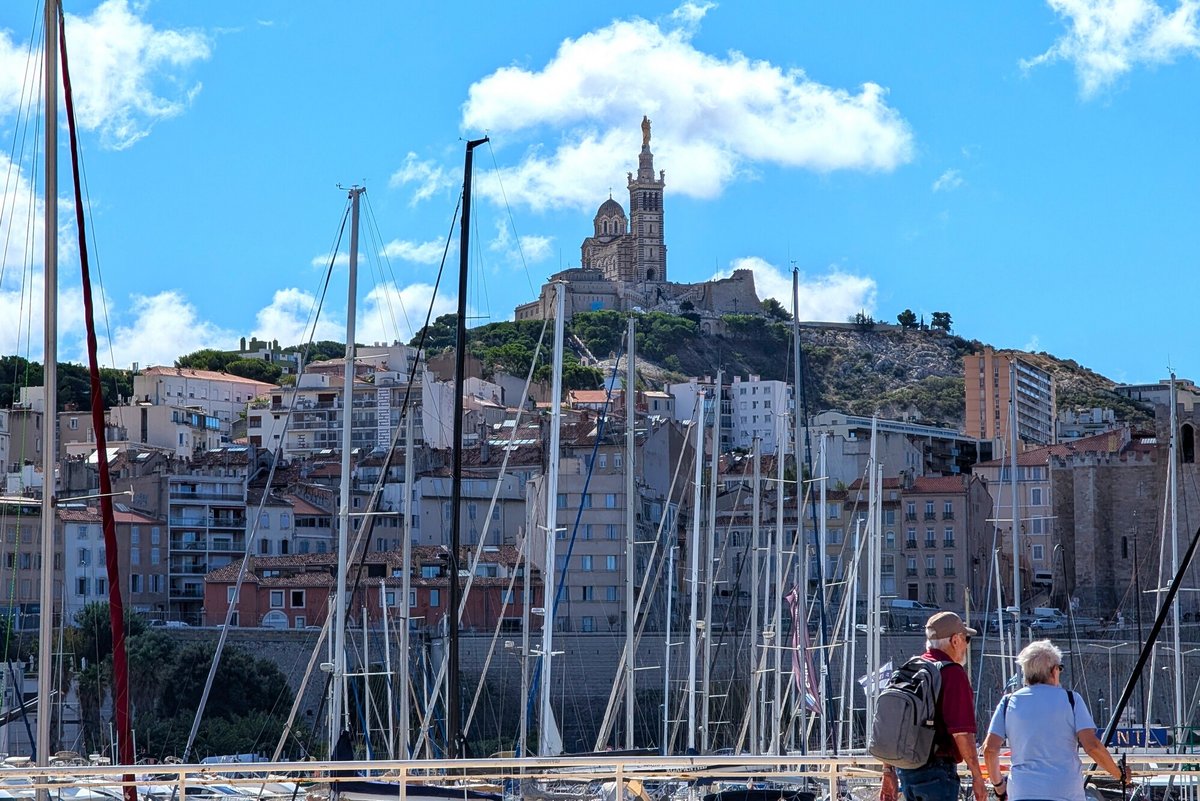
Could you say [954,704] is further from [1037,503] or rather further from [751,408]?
[751,408]

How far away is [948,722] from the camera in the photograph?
8617 millimetres

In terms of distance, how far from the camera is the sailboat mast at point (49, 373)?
47.6 ft

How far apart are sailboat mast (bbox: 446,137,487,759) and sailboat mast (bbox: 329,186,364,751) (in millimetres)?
1393

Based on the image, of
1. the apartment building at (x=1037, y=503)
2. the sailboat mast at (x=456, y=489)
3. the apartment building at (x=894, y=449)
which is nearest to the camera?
the sailboat mast at (x=456, y=489)

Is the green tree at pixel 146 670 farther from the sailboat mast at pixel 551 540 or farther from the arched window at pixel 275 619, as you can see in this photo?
the sailboat mast at pixel 551 540

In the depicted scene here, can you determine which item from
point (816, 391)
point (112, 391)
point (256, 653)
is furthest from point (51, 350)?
point (816, 391)

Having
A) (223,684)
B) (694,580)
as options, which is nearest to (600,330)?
(223,684)

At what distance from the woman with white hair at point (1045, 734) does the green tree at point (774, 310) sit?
561 ft

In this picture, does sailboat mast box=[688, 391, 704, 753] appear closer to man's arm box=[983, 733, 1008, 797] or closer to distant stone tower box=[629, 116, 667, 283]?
man's arm box=[983, 733, 1008, 797]

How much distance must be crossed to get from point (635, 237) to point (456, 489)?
172316 mm

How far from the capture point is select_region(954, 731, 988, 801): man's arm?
8380 millimetres

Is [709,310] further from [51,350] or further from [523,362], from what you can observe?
[51,350]

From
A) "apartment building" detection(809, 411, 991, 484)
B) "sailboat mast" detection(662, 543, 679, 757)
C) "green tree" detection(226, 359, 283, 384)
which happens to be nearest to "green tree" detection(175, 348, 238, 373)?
"green tree" detection(226, 359, 283, 384)

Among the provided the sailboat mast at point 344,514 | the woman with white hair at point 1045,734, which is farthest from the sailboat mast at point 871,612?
the woman with white hair at point 1045,734
